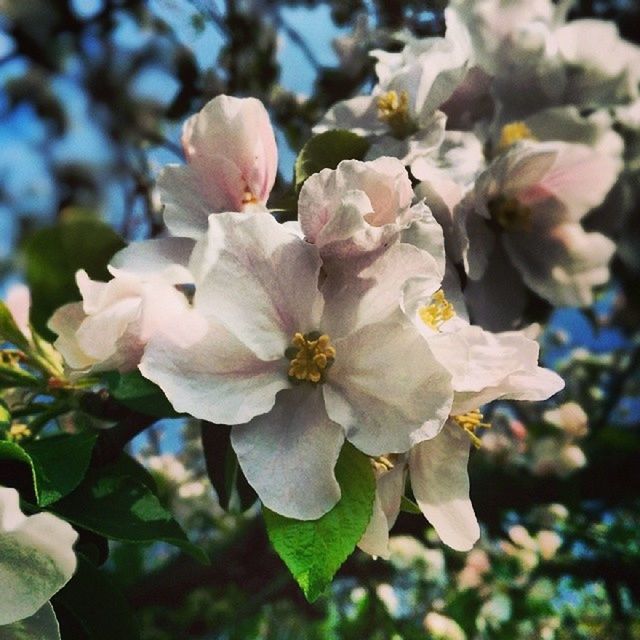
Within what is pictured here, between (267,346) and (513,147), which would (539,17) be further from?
(267,346)

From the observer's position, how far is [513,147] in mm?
659

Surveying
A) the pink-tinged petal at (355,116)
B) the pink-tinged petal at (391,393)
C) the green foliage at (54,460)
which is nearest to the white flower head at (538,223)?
the pink-tinged petal at (355,116)

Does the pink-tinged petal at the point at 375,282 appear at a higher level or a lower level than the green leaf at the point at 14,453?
higher

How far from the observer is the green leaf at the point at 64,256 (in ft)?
1.77

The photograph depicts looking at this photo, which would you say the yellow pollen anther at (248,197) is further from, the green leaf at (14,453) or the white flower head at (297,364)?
the green leaf at (14,453)

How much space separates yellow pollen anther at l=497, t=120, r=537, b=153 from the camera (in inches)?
28.0

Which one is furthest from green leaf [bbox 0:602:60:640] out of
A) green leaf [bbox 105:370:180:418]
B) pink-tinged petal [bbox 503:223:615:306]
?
pink-tinged petal [bbox 503:223:615:306]

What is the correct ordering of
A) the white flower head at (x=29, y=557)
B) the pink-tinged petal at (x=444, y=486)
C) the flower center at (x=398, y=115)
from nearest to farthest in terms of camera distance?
1. the white flower head at (x=29, y=557)
2. the pink-tinged petal at (x=444, y=486)
3. the flower center at (x=398, y=115)

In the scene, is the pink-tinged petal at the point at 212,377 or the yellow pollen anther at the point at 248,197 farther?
the yellow pollen anther at the point at 248,197

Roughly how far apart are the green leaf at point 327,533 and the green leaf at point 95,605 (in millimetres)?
105

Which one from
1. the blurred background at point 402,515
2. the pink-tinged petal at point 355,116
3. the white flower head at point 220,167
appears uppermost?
the white flower head at point 220,167

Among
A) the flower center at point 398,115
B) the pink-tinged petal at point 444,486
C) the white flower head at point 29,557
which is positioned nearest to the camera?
the white flower head at point 29,557

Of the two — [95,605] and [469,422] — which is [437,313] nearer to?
[469,422]

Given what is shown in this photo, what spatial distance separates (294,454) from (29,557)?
0.43 feet
